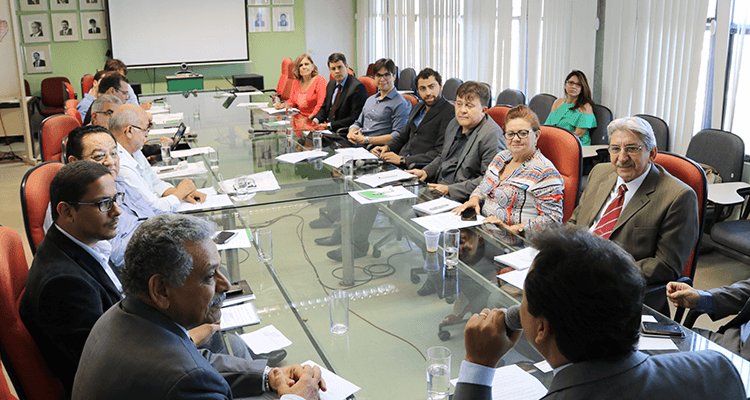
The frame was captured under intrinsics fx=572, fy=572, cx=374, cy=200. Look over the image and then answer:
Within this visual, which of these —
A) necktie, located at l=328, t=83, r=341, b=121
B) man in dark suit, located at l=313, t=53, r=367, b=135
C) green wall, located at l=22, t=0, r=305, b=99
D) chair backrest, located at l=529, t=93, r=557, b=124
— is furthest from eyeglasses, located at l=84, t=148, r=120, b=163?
green wall, located at l=22, t=0, r=305, b=99

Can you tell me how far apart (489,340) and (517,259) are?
103cm

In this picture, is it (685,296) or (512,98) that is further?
(512,98)

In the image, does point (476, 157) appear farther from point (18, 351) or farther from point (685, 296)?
point (18, 351)

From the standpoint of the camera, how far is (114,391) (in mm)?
1205

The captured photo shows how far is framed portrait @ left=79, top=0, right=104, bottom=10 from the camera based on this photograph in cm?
1009

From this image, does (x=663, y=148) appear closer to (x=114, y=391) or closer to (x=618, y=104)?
(x=618, y=104)

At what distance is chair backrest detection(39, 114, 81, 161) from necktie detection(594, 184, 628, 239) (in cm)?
354

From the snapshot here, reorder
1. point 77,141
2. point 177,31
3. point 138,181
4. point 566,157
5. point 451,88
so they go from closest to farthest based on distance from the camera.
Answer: point 77,141 → point 138,181 → point 566,157 → point 451,88 → point 177,31

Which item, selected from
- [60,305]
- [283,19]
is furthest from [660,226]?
[283,19]

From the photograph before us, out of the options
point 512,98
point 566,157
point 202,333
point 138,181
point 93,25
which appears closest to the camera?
point 202,333

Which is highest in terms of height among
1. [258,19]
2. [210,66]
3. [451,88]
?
[258,19]

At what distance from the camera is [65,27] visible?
32.9 feet

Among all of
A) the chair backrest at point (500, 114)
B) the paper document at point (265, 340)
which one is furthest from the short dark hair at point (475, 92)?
the paper document at point (265, 340)

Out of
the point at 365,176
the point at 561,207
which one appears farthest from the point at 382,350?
the point at 365,176
